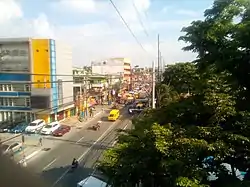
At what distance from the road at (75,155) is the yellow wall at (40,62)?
160 cm

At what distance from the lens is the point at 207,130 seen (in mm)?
2455

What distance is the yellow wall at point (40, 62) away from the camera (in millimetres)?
3483

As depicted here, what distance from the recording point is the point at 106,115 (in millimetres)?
12062

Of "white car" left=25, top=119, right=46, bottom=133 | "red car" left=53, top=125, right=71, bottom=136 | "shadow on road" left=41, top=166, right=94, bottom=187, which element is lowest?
"shadow on road" left=41, top=166, right=94, bottom=187

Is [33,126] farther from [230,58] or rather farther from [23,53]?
[230,58]

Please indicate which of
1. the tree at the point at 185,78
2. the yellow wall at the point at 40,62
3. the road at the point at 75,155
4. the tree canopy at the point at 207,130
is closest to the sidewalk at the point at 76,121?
the road at the point at 75,155

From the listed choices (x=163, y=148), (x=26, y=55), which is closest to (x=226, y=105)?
(x=163, y=148)

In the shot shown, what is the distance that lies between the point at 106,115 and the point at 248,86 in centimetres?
957

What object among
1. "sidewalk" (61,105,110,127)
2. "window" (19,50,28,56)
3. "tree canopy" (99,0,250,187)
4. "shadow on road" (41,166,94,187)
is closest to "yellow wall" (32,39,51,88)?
"window" (19,50,28,56)

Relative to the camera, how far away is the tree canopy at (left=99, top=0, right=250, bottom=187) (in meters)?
2.33

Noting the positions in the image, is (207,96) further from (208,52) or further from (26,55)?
(26,55)

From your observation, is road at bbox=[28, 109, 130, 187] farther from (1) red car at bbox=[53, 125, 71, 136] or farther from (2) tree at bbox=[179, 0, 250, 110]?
(2) tree at bbox=[179, 0, 250, 110]

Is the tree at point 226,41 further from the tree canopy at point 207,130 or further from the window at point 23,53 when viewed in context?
the window at point 23,53

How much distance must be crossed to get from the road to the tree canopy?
2.69 m
